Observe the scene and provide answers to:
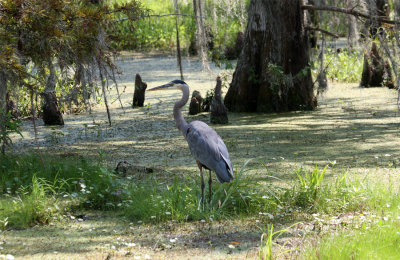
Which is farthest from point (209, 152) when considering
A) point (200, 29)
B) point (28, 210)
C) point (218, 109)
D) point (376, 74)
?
point (376, 74)

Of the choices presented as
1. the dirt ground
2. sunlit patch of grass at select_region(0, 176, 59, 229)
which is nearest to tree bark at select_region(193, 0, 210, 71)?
the dirt ground

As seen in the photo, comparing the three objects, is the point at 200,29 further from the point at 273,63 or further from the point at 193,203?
Answer: the point at 193,203

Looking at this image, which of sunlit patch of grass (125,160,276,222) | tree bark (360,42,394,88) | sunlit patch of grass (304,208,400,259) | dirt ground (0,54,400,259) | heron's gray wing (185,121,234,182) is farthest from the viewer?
tree bark (360,42,394,88)

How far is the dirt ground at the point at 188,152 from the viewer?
157 inches

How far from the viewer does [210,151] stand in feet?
15.7

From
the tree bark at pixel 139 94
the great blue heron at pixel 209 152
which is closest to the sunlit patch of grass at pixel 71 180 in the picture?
the great blue heron at pixel 209 152

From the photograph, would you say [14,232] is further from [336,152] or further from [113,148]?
[336,152]

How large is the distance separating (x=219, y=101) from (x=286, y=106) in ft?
5.91

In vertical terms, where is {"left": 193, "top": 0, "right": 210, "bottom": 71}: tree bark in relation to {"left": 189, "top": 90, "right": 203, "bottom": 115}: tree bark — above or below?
above

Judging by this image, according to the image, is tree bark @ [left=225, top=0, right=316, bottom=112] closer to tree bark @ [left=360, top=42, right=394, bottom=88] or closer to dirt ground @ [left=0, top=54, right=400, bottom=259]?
dirt ground @ [left=0, top=54, right=400, bottom=259]

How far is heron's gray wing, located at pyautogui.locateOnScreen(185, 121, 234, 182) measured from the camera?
4.64 m

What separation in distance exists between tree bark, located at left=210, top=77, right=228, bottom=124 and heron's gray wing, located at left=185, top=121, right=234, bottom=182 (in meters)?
3.35

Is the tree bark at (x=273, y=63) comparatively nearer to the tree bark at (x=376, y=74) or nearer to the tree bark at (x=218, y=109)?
the tree bark at (x=218, y=109)

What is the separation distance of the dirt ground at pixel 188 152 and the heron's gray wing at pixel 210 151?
1.41 feet
